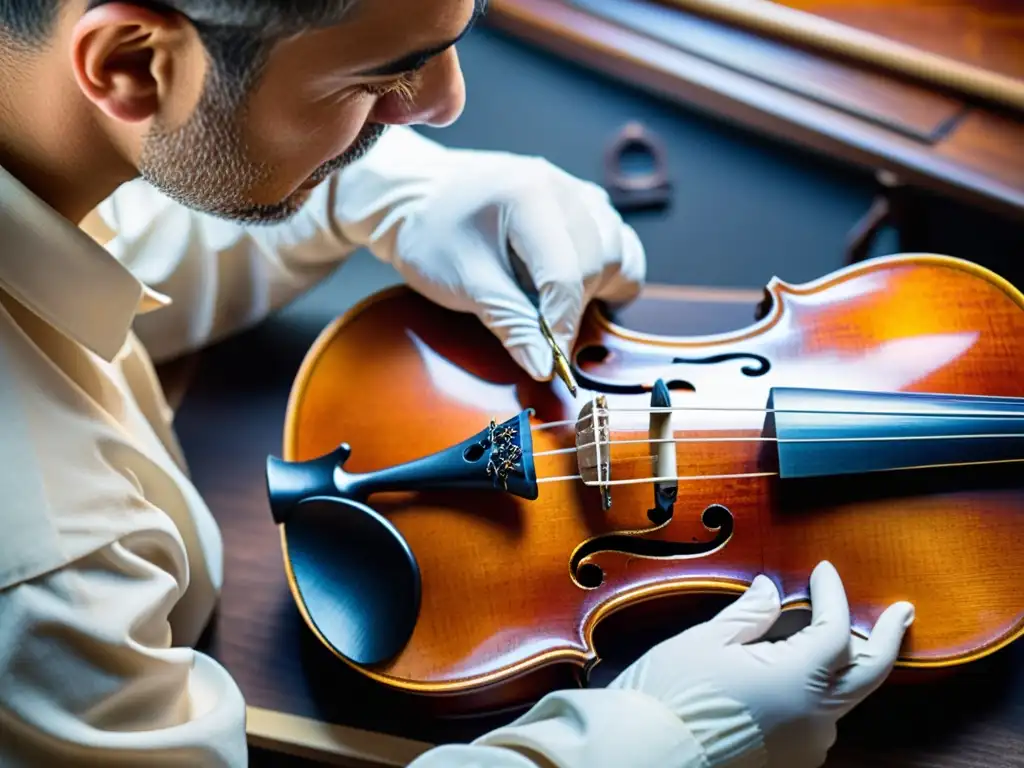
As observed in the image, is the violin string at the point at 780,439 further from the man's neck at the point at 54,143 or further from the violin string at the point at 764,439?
the man's neck at the point at 54,143

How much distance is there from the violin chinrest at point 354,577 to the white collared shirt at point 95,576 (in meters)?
0.09

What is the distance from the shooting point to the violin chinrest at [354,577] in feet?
2.65

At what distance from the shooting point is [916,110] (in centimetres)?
107

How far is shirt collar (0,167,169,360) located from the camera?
2.30 feet

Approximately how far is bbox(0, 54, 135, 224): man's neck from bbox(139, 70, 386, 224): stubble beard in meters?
0.03

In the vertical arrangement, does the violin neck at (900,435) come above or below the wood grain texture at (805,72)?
below

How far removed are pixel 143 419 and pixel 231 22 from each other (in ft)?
1.42

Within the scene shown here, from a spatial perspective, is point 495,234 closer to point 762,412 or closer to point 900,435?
point 762,412

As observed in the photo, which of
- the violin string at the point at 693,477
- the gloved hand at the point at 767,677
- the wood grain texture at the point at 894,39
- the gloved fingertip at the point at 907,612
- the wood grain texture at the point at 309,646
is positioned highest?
the wood grain texture at the point at 894,39


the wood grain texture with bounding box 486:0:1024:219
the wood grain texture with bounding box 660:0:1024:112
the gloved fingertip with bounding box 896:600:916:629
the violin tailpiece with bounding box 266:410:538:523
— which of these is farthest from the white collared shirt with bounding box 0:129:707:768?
the wood grain texture with bounding box 660:0:1024:112

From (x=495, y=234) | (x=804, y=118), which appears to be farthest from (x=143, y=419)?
(x=804, y=118)

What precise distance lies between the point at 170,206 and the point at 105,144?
1.00ft

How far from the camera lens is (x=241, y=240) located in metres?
1.05

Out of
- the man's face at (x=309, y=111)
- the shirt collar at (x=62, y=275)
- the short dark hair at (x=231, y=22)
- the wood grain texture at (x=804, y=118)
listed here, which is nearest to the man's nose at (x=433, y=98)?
the man's face at (x=309, y=111)
